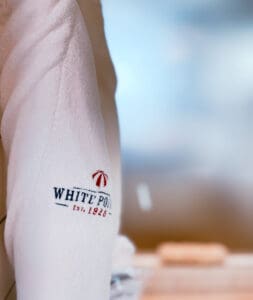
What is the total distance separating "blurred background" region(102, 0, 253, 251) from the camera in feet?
4.99

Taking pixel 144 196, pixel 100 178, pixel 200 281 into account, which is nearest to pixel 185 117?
pixel 144 196

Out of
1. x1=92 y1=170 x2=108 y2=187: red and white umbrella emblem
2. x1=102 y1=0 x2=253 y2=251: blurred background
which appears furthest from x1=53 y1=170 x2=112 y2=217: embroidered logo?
x1=102 y1=0 x2=253 y2=251: blurred background

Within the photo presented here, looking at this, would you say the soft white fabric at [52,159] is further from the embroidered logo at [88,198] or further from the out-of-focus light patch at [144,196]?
the out-of-focus light patch at [144,196]

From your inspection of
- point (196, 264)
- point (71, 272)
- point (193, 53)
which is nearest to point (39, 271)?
point (71, 272)

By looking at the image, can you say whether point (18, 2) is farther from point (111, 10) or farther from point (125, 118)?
point (125, 118)

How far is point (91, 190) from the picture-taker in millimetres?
353

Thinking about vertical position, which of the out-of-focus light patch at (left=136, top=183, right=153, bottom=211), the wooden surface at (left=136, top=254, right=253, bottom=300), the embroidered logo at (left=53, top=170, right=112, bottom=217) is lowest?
the wooden surface at (left=136, top=254, right=253, bottom=300)

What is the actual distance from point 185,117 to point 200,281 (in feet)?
3.06

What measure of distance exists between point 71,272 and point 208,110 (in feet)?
5.38

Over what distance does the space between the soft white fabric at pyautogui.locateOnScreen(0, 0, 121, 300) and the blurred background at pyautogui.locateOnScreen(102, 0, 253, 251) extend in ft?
2.68

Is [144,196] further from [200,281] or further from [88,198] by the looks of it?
[88,198]

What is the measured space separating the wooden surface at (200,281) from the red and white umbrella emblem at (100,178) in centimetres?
191

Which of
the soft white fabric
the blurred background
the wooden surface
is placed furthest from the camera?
the wooden surface

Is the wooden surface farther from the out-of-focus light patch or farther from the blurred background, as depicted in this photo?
the out-of-focus light patch
